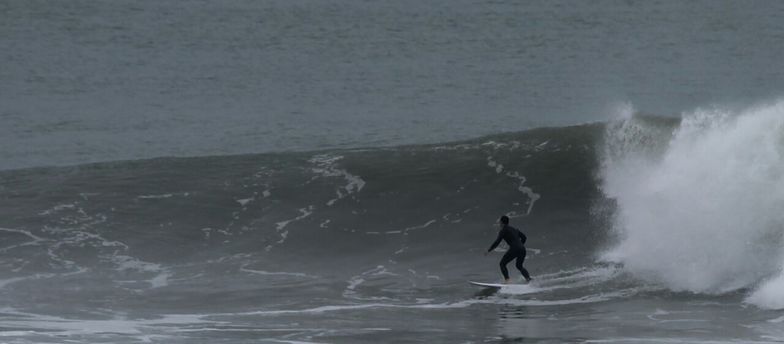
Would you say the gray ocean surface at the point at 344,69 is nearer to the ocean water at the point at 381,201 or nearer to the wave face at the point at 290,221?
the ocean water at the point at 381,201

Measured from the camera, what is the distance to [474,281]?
1928 cm

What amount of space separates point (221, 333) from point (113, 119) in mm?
21855

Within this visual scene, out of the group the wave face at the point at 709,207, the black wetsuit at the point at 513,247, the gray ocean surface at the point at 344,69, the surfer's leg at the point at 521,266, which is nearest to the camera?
the wave face at the point at 709,207

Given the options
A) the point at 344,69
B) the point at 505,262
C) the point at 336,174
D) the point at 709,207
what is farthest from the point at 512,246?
the point at 344,69

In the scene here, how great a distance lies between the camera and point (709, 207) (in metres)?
19.6

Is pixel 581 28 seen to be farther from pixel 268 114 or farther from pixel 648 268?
pixel 648 268

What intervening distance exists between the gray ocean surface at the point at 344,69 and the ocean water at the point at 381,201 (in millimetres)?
174

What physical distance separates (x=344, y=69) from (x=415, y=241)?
78.5 ft

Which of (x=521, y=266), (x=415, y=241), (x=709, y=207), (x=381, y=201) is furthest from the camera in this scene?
(x=381, y=201)

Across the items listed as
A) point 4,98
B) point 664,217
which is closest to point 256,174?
point 664,217

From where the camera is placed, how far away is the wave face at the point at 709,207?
18.4 m

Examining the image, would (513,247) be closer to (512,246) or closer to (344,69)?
(512,246)

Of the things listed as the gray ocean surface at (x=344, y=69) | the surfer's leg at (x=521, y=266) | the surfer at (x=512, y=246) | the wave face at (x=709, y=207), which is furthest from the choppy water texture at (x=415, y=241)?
the gray ocean surface at (x=344, y=69)

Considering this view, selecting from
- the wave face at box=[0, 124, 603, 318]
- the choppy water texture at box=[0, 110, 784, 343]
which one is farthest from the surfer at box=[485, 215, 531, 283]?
the wave face at box=[0, 124, 603, 318]
